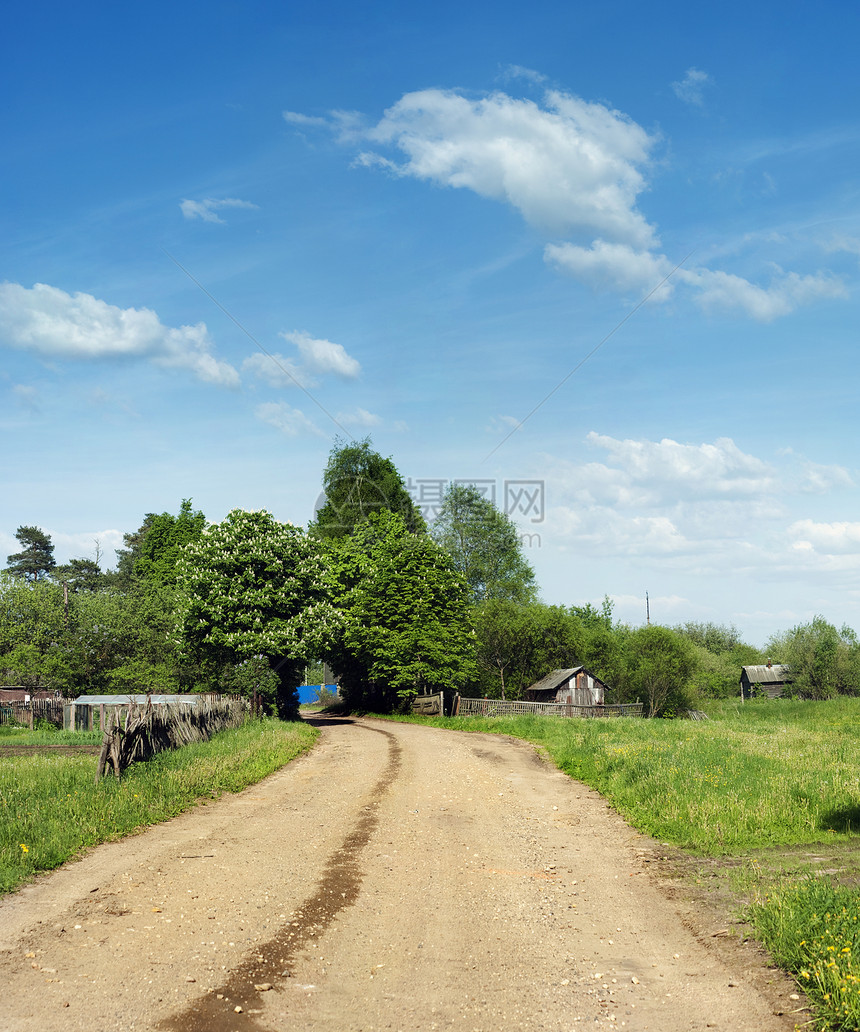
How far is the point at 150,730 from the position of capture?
1700 cm

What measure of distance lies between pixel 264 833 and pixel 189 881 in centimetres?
290

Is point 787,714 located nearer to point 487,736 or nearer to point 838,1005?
point 487,736

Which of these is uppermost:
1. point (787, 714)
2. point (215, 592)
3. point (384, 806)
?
point (215, 592)

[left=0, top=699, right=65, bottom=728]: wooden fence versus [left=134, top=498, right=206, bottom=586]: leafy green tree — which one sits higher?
[left=134, top=498, right=206, bottom=586]: leafy green tree

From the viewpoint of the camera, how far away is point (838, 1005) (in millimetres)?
5508

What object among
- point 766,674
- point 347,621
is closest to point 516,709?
point 347,621

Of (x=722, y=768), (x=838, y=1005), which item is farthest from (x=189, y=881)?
(x=722, y=768)

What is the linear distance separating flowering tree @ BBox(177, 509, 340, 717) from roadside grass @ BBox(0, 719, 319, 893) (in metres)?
15.8

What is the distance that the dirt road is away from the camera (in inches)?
229

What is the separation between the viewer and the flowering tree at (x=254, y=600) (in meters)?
36.9

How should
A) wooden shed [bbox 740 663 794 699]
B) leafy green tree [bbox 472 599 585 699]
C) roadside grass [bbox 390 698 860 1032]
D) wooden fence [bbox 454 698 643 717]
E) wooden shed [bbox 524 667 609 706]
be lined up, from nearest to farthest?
roadside grass [bbox 390 698 860 1032], wooden fence [bbox 454 698 643 717], wooden shed [bbox 524 667 609 706], leafy green tree [bbox 472 599 585 699], wooden shed [bbox 740 663 794 699]

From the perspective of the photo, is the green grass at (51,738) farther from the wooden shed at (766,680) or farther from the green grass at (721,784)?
the wooden shed at (766,680)

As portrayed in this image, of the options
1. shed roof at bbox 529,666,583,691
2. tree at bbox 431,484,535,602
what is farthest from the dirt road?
tree at bbox 431,484,535,602

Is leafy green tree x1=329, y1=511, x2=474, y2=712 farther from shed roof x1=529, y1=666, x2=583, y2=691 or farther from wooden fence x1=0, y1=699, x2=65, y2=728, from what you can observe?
wooden fence x1=0, y1=699, x2=65, y2=728
